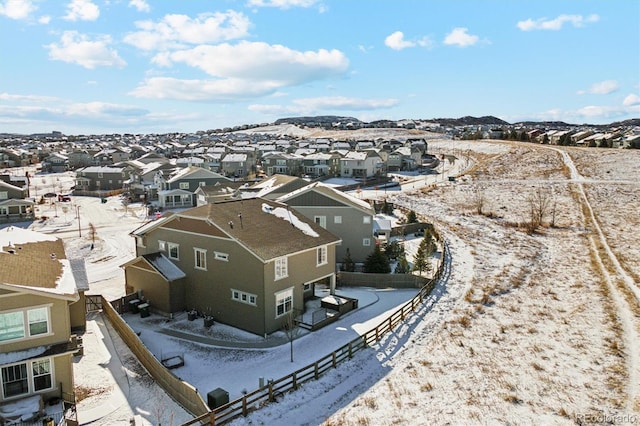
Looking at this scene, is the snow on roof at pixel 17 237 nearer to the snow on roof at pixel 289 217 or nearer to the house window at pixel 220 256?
the house window at pixel 220 256

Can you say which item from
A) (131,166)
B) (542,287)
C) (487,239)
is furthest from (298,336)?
(131,166)

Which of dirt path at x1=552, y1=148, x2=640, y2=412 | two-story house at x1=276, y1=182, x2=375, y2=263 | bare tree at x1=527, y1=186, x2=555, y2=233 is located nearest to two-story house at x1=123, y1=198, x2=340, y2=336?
two-story house at x1=276, y1=182, x2=375, y2=263

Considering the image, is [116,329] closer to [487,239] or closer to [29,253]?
[29,253]

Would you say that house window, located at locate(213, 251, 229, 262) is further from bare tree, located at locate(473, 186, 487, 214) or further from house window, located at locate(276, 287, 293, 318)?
bare tree, located at locate(473, 186, 487, 214)

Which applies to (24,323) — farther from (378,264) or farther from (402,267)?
(402,267)

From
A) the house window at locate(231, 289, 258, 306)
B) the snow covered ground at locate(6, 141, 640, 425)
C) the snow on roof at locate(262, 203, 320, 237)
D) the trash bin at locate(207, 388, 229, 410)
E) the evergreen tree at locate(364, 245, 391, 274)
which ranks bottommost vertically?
the snow covered ground at locate(6, 141, 640, 425)

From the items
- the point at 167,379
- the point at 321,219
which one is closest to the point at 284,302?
the point at 167,379

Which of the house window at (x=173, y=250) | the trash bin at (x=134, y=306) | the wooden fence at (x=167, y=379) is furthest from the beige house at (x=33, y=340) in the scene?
the house window at (x=173, y=250)
